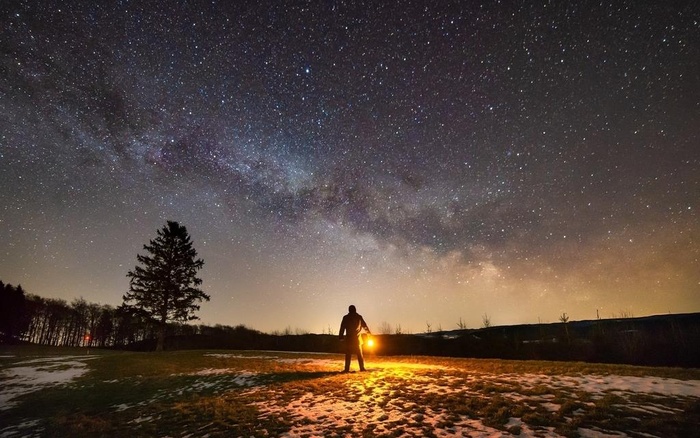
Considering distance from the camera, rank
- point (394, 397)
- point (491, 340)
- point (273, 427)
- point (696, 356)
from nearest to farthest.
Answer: point (273, 427)
point (394, 397)
point (696, 356)
point (491, 340)

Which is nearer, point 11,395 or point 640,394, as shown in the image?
point 640,394

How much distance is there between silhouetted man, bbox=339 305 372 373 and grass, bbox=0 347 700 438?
38.1 inches

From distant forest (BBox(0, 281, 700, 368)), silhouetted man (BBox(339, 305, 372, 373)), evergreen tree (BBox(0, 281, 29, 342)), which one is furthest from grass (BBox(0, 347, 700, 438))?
evergreen tree (BBox(0, 281, 29, 342))

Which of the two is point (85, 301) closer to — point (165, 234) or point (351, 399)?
point (165, 234)

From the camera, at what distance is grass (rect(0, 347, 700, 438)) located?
23.8 feet

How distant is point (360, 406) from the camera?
9109 millimetres

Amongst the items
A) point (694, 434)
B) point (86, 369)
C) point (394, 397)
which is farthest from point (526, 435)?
point (86, 369)

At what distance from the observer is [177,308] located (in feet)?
135

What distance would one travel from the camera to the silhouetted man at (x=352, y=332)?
48.3 feet

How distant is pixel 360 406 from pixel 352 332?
5815 mm

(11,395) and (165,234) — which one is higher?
(165,234)

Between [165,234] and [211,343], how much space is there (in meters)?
24.4

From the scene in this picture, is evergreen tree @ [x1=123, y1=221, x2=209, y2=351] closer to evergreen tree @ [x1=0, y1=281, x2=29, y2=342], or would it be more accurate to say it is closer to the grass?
the grass

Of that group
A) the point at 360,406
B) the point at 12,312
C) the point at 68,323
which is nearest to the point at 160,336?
the point at 360,406
